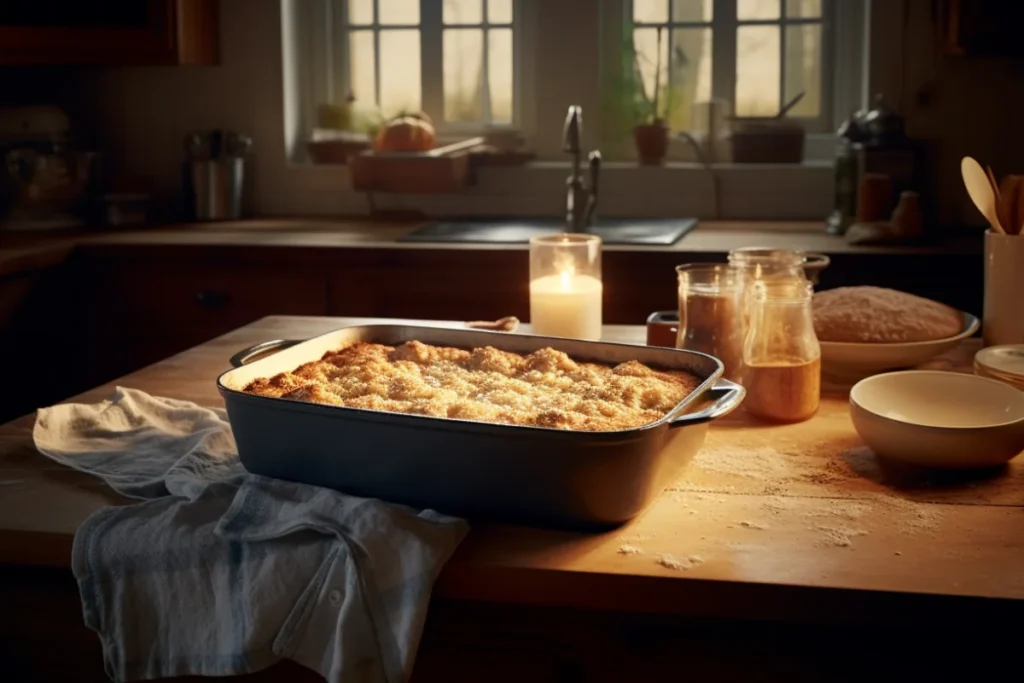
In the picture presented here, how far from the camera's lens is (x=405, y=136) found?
9.94ft

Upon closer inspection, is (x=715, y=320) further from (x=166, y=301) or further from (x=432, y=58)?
(x=432, y=58)

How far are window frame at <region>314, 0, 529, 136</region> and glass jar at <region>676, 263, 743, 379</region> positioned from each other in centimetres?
Answer: 207

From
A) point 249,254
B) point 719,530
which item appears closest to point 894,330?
point 719,530

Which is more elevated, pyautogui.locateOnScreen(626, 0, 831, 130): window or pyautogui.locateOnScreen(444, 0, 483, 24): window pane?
pyautogui.locateOnScreen(444, 0, 483, 24): window pane

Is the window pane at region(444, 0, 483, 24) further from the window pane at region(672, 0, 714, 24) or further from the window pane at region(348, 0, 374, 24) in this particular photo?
the window pane at region(672, 0, 714, 24)

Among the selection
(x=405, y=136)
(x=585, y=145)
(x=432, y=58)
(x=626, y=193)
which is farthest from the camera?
(x=432, y=58)

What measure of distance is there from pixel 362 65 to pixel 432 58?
8.3 inches

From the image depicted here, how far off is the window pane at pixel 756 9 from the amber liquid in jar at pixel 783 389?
2.10 meters

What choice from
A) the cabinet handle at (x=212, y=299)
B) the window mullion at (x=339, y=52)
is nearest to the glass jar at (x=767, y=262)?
the cabinet handle at (x=212, y=299)

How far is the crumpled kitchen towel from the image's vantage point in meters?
0.89

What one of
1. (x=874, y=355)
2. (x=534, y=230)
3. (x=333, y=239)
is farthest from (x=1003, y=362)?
(x=333, y=239)

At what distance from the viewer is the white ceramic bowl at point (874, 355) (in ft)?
4.63

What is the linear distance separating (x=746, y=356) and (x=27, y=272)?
74.1 inches

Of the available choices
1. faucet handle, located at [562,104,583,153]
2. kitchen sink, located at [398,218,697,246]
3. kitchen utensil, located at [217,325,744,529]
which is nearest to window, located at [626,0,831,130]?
kitchen sink, located at [398,218,697,246]
